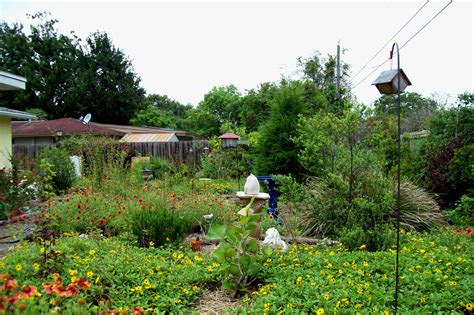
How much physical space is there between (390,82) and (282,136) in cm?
525

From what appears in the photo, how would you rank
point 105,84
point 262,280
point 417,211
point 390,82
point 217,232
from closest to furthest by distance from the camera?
point 390,82
point 217,232
point 262,280
point 417,211
point 105,84

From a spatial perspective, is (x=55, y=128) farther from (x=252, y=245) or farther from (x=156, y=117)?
(x=156, y=117)

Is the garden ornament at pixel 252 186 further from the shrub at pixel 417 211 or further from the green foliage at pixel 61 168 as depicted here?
the green foliage at pixel 61 168

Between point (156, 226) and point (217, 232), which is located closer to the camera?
point (217, 232)

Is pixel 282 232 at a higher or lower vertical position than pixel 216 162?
lower

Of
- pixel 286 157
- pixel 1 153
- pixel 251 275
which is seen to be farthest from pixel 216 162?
pixel 251 275

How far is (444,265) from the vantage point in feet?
11.4

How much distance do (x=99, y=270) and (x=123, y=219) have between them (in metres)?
2.02

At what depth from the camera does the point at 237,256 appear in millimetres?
3271


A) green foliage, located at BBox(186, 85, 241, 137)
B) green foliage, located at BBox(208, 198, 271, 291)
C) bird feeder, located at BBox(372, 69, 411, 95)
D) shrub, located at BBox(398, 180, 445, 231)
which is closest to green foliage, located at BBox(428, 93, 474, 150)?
shrub, located at BBox(398, 180, 445, 231)

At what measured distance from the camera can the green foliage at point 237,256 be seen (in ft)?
10.6

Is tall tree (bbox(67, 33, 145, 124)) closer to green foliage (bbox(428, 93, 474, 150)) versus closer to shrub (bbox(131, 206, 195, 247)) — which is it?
green foliage (bbox(428, 93, 474, 150))

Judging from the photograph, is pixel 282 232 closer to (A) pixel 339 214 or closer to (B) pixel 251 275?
(A) pixel 339 214

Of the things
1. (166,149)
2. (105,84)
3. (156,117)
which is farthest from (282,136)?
(156,117)
